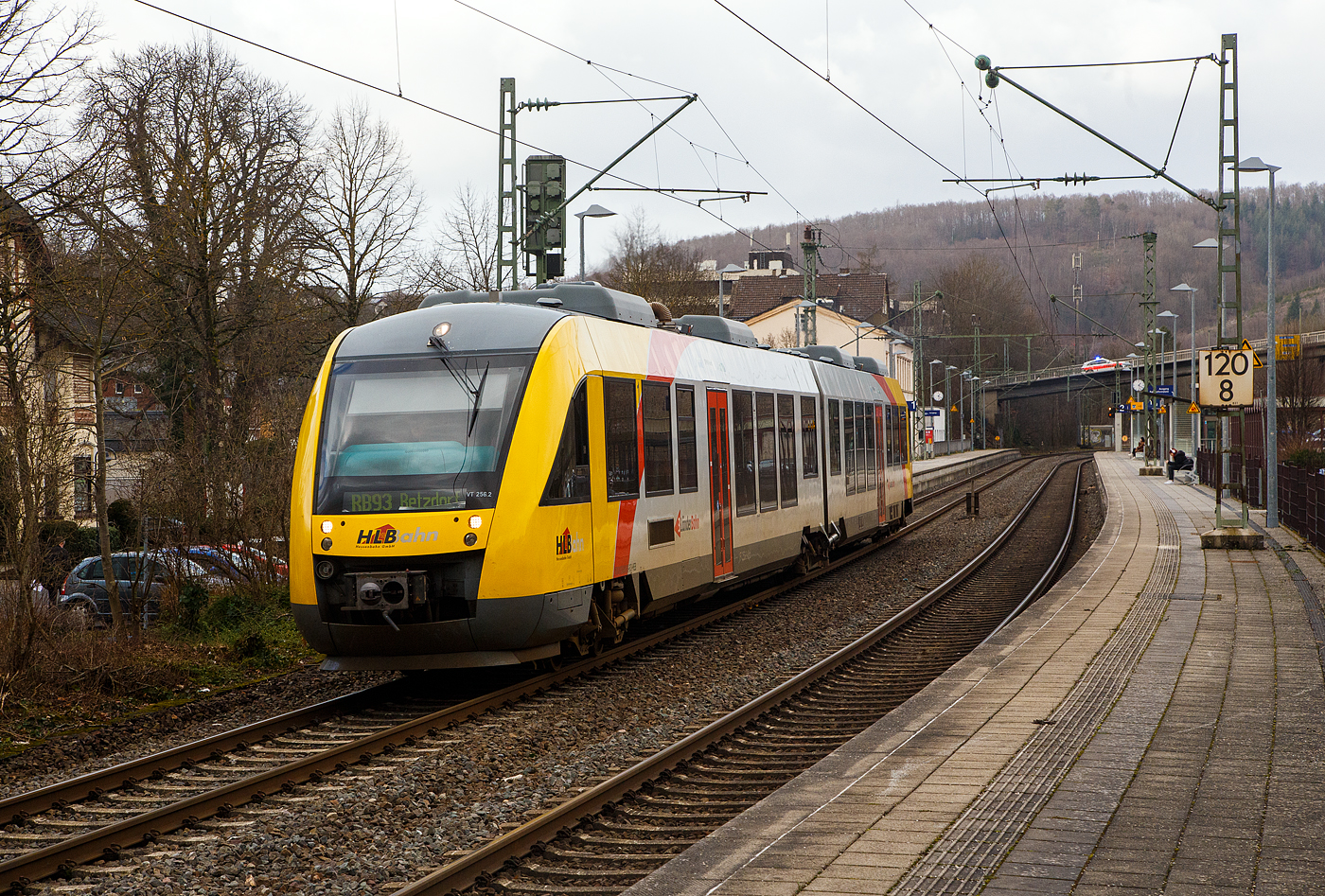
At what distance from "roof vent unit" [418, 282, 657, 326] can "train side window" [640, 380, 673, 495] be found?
78 centimetres

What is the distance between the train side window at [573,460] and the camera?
388 inches

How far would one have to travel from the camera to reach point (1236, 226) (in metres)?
19.7

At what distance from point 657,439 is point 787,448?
16.0 ft

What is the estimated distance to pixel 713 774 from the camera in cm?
776

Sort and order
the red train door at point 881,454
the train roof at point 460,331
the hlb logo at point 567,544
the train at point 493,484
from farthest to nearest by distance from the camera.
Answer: the red train door at point 881,454, the train roof at point 460,331, the hlb logo at point 567,544, the train at point 493,484

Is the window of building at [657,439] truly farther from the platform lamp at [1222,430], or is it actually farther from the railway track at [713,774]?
the platform lamp at [1222,430]

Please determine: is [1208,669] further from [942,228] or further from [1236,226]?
[942,228]

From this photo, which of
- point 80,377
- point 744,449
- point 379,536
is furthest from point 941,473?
point 379,536

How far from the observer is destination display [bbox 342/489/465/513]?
938 centimetres

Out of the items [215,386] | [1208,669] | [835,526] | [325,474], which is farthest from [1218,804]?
[215,386]

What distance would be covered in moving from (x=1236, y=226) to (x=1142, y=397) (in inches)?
1842

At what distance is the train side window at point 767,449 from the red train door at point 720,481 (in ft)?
4.21

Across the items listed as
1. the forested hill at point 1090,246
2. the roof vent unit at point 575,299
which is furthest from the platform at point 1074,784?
the forested hill at point 1090,246

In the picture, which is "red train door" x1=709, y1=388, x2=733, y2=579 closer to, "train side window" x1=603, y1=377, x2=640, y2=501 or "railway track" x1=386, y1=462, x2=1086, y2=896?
"railway track" x1=386, y1=462, x2=1086, y2=896
